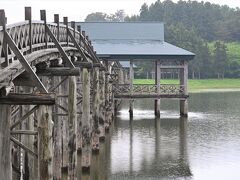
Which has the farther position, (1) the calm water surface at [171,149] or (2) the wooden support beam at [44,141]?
(1) the calm water surface at [171,149]

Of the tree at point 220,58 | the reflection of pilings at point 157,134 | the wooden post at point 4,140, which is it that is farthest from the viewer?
the tree at point 220,58

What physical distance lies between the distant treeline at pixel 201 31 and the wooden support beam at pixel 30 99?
87266mm

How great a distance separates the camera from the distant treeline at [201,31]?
101 meters

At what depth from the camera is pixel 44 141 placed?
10.4m

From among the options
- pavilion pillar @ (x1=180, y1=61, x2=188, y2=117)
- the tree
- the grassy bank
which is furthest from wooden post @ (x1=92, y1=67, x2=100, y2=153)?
the tree

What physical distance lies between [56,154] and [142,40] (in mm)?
31237

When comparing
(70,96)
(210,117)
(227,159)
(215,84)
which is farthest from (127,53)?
(215,84)

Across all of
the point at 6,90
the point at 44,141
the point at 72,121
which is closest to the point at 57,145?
the point at 72,121

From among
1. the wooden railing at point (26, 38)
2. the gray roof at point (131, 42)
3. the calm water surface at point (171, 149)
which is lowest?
the calm water surface at point (171, 149)

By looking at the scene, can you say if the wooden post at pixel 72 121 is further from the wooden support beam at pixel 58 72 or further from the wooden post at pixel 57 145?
the wooden support beam at pixel 58 72

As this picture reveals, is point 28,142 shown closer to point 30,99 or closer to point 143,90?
point 30,99

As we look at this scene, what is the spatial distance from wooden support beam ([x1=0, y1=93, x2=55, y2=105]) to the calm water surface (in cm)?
1031

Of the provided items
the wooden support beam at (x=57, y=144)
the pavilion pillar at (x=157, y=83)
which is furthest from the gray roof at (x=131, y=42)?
the wooden support beam at (x=57, y=144)

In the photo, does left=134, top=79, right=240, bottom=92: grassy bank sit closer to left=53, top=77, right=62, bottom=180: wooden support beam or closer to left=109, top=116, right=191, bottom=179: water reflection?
left=109, top=116, right=191, bottom=179: water reflection
